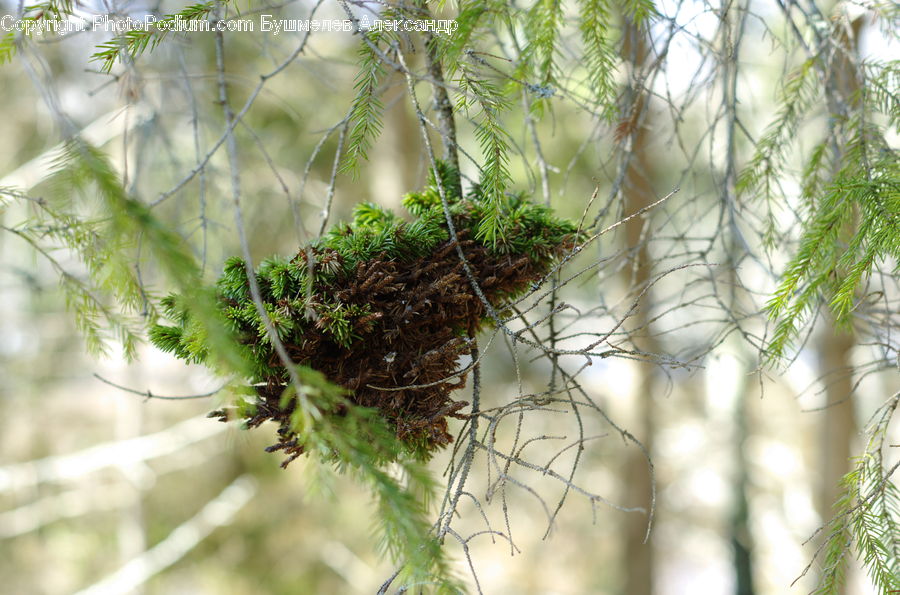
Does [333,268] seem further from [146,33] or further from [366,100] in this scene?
[146,33]

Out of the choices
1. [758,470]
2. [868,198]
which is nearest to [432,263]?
[868,198]

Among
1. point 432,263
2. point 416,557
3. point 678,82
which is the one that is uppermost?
point 678,82

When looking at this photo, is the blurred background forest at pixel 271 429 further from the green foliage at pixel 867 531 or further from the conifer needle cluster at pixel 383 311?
the green foliage at pixel 867 531

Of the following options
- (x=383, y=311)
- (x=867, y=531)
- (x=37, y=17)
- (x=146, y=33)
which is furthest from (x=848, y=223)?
(x=37, y=17)

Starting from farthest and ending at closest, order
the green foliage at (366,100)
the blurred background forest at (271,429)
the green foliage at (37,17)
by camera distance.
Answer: the blurred background forest at (271,429), the green foliage at (366,100), the green foliage at (37,17)

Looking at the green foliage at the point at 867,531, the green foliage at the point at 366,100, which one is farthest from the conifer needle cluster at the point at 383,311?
the green foliage at the point at 867,531

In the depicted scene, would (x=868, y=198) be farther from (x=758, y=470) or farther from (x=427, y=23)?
(x=758, y=470)

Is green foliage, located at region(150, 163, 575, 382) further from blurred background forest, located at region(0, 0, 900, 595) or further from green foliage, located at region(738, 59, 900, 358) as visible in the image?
blurred background forest, located at region(0, 0, 900, 595)

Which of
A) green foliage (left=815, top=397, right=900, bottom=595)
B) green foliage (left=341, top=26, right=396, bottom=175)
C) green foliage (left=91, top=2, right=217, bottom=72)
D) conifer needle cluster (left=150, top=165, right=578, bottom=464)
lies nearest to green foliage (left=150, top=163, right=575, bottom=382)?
conifer needle cluster (left=150, top=165, right=578, bottom=464)
